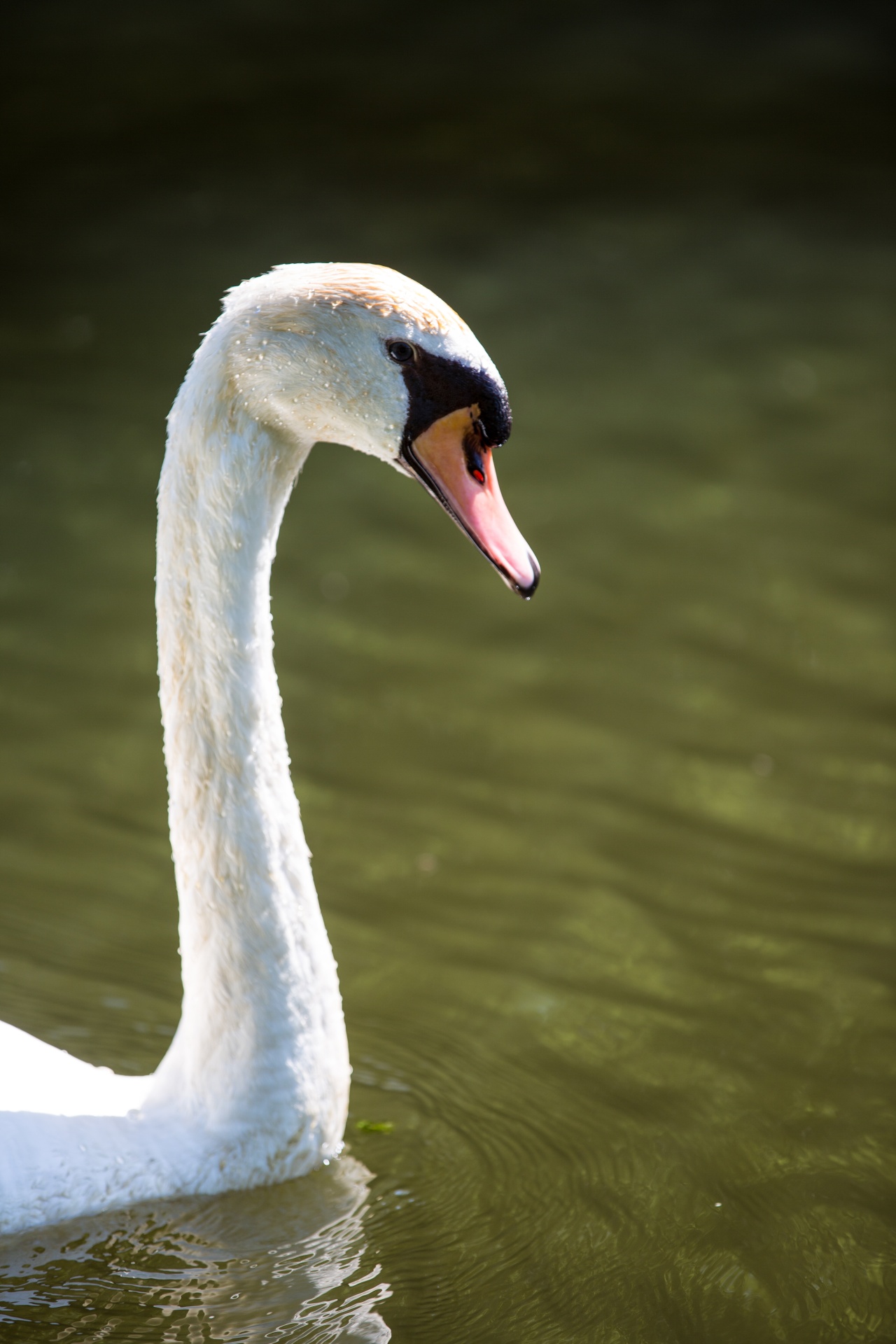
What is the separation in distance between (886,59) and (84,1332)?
36.9 ft

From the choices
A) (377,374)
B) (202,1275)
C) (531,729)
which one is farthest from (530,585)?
(531,729)

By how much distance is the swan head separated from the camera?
2.72m

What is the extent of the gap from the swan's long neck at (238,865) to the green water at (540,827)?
0.28m

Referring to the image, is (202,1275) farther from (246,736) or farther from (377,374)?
(377,374)

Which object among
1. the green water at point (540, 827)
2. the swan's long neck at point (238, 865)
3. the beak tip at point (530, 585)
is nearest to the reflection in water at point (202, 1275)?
the green water at point (540, 827)

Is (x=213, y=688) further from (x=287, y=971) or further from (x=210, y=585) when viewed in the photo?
(x=287, y=971)

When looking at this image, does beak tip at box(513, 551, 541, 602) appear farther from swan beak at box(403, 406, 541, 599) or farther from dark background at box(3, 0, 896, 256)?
dark background at box(3, 0, 896, 256)

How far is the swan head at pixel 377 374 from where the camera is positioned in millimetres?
2723

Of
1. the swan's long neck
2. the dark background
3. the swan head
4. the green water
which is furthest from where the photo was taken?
the dark background

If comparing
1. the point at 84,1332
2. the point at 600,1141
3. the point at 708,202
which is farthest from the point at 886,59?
the point at 84,1332

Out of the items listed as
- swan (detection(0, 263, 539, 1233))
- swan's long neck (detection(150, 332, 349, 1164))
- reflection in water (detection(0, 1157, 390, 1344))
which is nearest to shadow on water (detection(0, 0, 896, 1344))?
reflection in water (detection(0, 1157, 390, 1344))

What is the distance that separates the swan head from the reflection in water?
1.37 metres

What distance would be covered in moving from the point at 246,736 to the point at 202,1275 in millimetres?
1048

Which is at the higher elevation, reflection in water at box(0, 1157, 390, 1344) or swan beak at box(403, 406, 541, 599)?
swan beak at box(403, 406, 541, 599)
